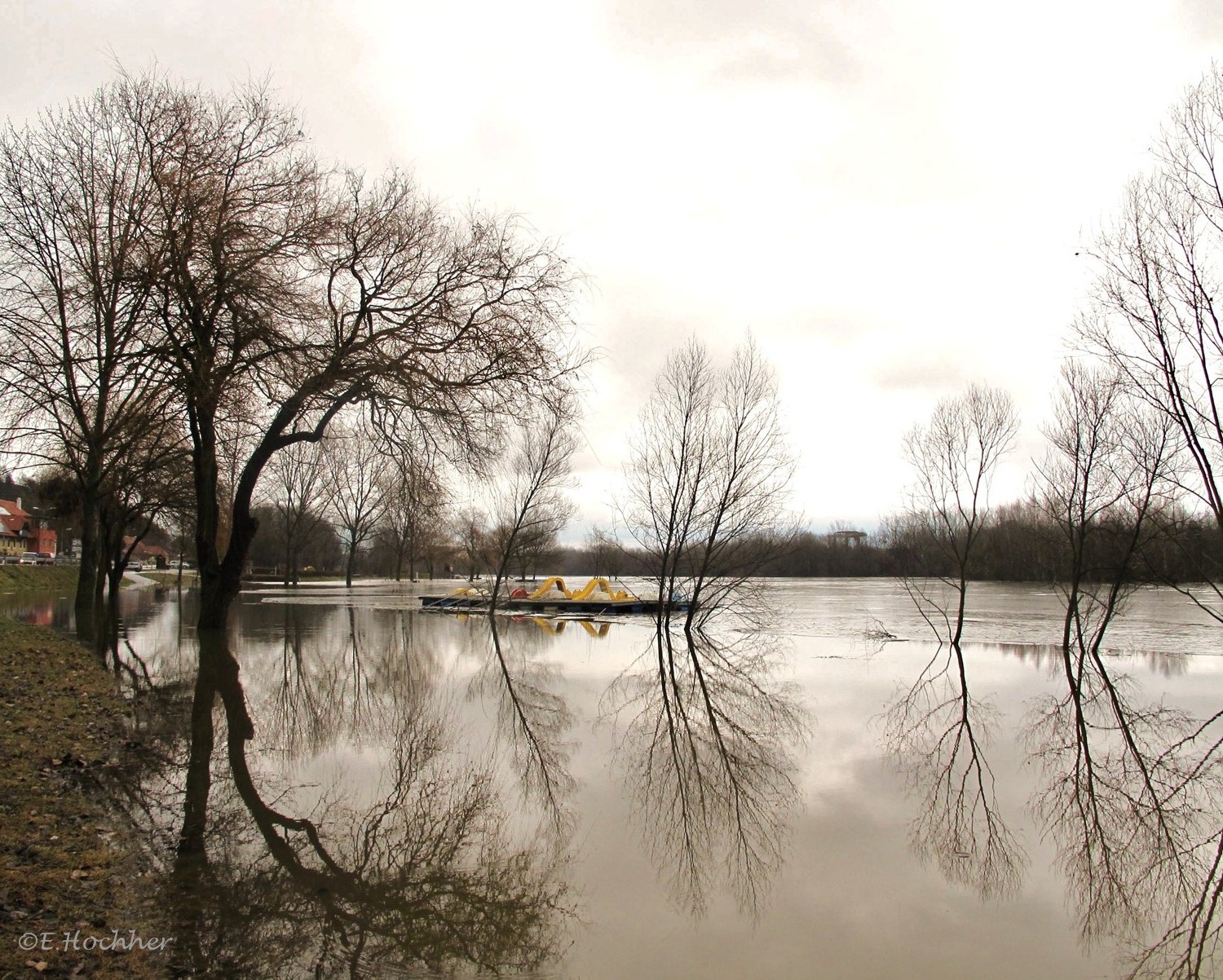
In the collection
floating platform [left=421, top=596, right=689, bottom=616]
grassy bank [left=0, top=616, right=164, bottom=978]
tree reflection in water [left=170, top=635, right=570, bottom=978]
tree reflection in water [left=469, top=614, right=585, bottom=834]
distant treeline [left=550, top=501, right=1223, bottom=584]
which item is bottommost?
floating platform [left=421, top=596, right=689, bottom=616]

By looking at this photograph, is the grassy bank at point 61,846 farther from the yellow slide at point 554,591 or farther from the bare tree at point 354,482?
the yellow slide at point 554,591

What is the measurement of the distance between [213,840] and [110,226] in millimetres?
12950

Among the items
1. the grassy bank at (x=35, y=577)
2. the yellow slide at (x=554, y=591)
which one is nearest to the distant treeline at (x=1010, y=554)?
the yellow slide at (x=554, y=591)

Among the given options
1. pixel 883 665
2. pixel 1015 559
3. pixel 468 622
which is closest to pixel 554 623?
pixel 468 622

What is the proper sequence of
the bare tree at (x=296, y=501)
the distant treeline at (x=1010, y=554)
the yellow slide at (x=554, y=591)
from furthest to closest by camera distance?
1. the bare tree at (x=296, y=501)
2. the yellow slide at (x=554, y=591)
3. the distant treeline at (x=1010, y=554)

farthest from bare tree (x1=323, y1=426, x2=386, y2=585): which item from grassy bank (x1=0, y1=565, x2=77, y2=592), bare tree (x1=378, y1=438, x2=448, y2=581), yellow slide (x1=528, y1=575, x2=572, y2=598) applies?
grassy bank (x1=0, y1=565, x2=77, y2=592)

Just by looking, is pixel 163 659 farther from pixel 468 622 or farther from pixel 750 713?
pixel 468 622

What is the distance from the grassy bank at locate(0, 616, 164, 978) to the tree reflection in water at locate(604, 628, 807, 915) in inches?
120

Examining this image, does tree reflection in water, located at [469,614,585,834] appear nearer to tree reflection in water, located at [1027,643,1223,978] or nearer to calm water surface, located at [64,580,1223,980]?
calm water surface, located at [64,580,1223,980]

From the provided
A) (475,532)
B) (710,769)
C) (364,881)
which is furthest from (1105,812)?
(475,532)

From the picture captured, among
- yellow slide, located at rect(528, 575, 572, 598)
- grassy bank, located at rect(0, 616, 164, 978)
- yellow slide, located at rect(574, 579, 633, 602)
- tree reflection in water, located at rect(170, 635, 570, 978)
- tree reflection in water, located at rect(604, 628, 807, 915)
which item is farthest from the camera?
yellow slide, located at rect(528, 575, 572, 598)

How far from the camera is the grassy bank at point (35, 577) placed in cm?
4147

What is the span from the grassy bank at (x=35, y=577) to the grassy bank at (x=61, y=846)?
38.2 meters

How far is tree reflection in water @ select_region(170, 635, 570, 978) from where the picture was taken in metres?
4.09
